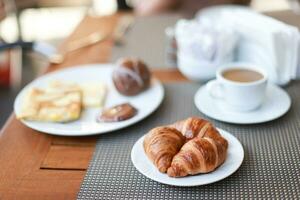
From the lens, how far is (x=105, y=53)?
1235mm

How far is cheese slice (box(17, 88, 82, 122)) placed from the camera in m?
0.87

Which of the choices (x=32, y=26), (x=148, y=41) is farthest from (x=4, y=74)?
(x=148, y=41)

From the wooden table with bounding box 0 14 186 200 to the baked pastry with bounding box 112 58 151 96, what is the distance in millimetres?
157

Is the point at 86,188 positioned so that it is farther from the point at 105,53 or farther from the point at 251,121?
the point at 105,53

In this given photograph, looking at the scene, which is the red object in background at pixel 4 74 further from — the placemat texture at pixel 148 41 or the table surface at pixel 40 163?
the table surface at pixel 40 163

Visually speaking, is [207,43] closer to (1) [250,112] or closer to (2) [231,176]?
(1) [250,112]

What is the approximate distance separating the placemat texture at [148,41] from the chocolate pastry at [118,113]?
0.92 feet

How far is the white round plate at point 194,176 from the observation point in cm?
67

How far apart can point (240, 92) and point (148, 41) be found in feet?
1.59

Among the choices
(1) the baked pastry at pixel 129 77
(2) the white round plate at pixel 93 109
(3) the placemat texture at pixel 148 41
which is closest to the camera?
(2) the white round plate at pixel 93 109

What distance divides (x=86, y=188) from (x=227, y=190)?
215 mm

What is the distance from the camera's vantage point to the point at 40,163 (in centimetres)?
77

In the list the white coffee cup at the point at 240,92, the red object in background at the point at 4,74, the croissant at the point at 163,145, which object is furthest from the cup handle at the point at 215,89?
the red object in background at the point at 4,74

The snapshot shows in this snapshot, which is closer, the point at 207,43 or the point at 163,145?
the point at 163,145
